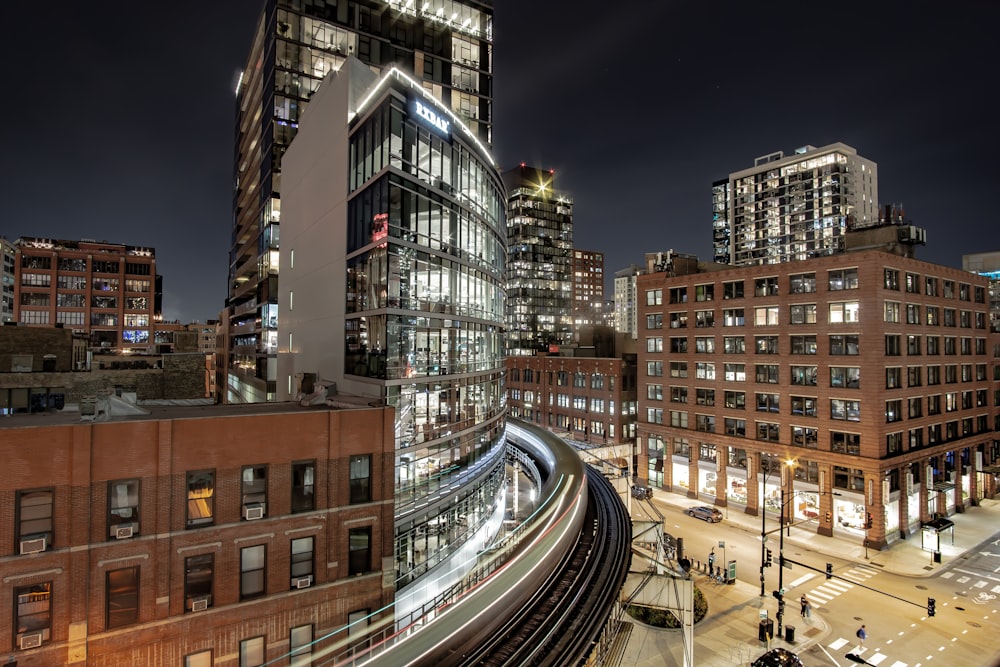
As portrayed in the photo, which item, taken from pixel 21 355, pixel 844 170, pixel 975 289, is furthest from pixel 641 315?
pixel 844 170

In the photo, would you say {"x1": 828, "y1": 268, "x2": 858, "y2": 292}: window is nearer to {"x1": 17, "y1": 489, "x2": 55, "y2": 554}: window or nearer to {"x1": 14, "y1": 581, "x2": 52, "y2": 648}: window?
{"x1": 17, "y1": 489, "x2": 55, "y2": 554}: window

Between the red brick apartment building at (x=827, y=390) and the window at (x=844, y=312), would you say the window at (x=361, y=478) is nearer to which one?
the red brick apartment building at (x=827, y=390)

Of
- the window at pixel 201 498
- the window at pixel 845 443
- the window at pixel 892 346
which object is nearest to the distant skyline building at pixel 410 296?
the window at pixel 201 498

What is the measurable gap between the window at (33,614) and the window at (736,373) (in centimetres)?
5223

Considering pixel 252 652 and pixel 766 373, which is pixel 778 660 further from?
pixel 766 373

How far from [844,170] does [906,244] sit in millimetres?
114284

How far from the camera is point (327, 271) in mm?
32531

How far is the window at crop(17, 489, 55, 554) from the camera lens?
14833 mm

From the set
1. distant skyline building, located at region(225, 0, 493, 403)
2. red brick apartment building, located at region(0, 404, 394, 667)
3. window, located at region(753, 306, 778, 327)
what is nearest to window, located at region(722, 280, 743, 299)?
window, located at region(753, 306, 778, 327)

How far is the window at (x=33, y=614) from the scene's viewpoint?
1450 centimetres

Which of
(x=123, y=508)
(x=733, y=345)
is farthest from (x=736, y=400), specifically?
(x=123, y=508)

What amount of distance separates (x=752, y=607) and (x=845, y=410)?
2081 centimetres

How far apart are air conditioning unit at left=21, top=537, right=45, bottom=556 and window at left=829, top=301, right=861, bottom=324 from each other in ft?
172

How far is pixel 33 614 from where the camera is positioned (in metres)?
14.7
